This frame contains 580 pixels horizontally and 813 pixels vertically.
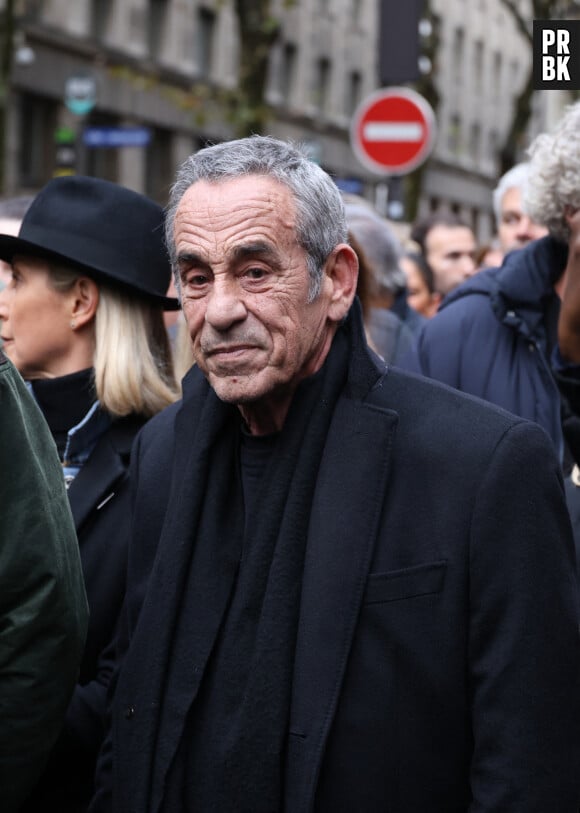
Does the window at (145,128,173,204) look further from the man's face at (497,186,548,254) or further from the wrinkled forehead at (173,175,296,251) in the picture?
the wrinkled forehead at (173,175,296,251)

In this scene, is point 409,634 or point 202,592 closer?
point 409,634

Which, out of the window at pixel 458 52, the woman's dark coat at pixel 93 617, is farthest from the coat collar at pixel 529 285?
the window at pixel 458 52

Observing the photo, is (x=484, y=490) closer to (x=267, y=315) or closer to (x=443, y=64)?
(x=267, y=315)

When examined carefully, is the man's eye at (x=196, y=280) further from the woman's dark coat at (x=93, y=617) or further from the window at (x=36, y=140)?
the window at (x=36, y=140)

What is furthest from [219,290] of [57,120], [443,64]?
[443,64]

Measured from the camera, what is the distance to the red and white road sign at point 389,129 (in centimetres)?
1264

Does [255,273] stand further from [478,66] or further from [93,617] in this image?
[478,66]

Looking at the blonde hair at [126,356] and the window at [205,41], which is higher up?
the window at [205,41]

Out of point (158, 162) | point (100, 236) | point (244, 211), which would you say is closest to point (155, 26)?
point (158, 162)

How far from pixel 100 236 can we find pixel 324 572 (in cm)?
162

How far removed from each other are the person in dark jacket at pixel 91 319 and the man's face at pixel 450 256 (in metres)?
5.85

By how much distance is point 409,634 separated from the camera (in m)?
2.84

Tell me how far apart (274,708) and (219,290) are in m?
0.80

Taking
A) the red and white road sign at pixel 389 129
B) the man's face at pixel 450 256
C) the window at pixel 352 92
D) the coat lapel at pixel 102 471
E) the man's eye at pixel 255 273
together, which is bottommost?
the coat lapel at pixel 102 471
